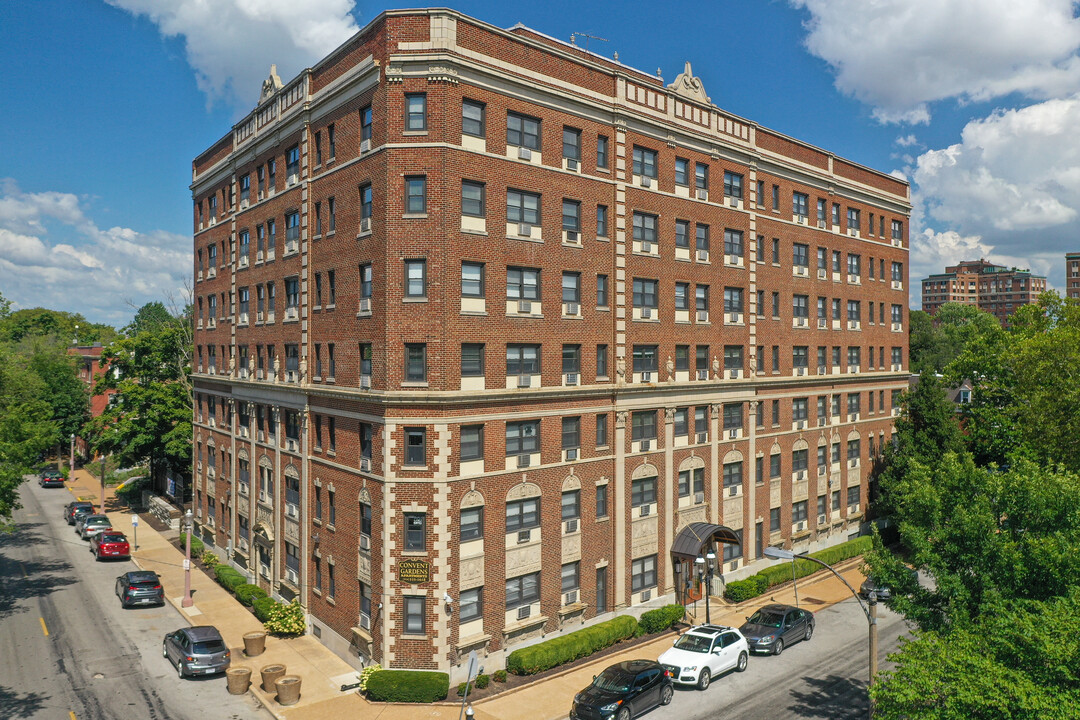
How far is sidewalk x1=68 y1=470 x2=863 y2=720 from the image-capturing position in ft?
86.5

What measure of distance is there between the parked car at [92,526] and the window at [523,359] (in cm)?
3889

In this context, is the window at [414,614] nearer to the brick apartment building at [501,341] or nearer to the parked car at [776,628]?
the brick apartment building at [501,341]

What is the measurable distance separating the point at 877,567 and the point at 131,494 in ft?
216

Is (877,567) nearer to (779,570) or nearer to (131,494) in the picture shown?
(779,570)

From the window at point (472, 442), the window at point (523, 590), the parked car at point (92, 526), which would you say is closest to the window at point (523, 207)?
the window at point (472, 442)

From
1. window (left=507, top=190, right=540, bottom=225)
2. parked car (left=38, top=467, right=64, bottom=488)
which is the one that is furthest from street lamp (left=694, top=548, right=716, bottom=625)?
parked car (left=38, top=467, right=64, bottom=488)

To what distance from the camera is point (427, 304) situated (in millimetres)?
28688

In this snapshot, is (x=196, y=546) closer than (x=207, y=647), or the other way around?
(x=207, y=647)

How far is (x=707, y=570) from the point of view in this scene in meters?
37.1

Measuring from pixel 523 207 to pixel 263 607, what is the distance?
24.1 metres

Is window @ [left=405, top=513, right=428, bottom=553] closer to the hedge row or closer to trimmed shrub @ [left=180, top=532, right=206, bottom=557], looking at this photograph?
the hedge row

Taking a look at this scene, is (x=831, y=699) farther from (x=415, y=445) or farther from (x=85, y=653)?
(x=85, y=653)

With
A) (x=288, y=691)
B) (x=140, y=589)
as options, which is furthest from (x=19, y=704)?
(x=140, y=589)

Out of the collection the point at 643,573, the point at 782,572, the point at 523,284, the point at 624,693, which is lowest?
the point at 782,572
